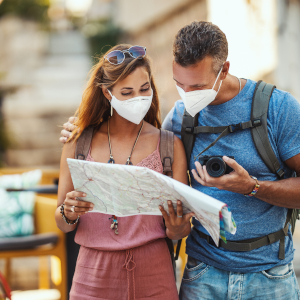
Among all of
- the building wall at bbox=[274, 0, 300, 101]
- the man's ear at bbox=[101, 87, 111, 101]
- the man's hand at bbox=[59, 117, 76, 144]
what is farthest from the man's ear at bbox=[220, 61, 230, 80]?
the building wall at bbox=[274, 0, 300, 101]

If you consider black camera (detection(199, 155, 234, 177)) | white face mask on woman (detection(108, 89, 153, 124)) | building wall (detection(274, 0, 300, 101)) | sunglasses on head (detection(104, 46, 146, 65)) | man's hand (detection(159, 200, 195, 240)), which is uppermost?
building wall (detection(274, 0, 300, 101))

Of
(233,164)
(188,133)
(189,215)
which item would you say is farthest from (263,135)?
(189,215)

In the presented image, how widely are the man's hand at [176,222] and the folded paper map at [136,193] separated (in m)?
0.02

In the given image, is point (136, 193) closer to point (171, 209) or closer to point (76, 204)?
point (171, 209)

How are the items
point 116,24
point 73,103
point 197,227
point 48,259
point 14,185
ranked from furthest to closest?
point 116,24
point 73,103
point 48,259
point 14,185
point 197,227

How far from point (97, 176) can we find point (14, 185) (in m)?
2.47

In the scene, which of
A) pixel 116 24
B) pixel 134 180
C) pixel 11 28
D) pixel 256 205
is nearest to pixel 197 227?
pixel 256 205

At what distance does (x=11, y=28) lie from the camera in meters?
12.5

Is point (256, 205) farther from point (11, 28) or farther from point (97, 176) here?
point (11, 28)

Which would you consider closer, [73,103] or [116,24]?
[73,103]

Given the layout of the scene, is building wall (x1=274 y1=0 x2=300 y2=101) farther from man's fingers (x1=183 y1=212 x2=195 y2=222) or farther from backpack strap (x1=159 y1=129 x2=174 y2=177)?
man's fingers (x1=183 y1=212 x2=195 y2=222)

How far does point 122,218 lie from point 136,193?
258mm

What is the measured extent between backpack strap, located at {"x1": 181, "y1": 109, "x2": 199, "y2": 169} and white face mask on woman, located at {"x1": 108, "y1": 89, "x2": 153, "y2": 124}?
0.72 ft

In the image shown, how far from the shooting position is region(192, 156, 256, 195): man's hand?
1573 millimetres
